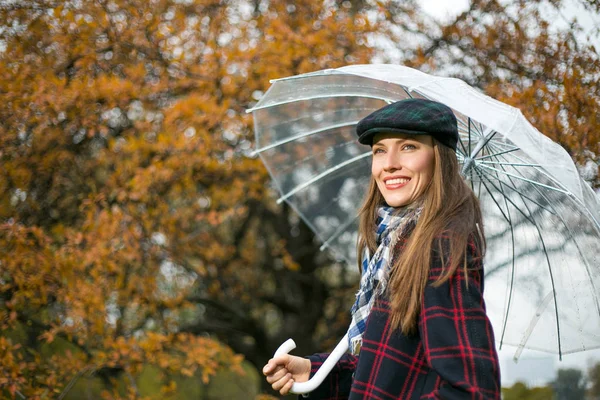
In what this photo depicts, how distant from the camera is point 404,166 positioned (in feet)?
5.57

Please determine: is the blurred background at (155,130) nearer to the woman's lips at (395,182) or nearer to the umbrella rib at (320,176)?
the umbrella rib at (320,176)

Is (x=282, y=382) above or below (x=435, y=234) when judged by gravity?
below

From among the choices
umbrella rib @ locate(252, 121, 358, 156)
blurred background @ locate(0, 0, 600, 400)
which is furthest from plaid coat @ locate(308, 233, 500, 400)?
blurred background @ locate(0, 0, 600, 400)

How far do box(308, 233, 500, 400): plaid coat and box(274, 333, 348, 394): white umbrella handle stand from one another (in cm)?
22

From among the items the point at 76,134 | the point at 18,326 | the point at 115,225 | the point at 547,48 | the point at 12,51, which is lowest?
the point at 18,326

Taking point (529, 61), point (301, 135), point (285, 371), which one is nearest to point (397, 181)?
point (285, 371)

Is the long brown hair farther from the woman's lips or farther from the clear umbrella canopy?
the clear umbrella canopy

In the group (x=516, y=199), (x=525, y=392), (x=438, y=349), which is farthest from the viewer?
(x=525, y=392)

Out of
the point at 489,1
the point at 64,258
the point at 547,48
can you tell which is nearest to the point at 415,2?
the point at 489,1

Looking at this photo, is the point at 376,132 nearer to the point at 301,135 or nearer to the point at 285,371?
the point at 285,371

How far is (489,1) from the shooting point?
155 inches

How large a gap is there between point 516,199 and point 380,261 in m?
0.75

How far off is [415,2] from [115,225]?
2542 mm

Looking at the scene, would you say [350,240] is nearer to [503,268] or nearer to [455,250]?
[503,268]
